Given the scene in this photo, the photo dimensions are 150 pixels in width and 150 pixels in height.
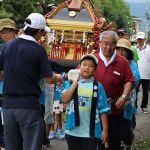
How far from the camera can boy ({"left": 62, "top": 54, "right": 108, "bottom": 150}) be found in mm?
5211

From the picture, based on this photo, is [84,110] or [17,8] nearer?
[84,110]

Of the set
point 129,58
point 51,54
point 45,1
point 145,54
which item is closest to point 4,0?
point 45,1

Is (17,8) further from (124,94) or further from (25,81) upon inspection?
(25,81)

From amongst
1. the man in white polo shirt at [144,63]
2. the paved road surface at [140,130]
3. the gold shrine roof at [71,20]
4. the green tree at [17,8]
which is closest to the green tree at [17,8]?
the green tree at [17,8]

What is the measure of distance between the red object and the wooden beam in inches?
115

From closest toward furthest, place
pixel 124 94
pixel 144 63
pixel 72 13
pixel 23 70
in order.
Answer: pixel 23 70 → pixel 124 94 → pixel 72 13 → pixel 144 63

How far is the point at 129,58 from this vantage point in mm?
6965

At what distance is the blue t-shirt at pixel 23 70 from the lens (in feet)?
16.7

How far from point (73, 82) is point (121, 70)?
0.96 meters

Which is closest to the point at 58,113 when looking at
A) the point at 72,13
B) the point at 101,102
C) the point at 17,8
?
the point at 72,13

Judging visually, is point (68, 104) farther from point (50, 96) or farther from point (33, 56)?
point (50, 96)

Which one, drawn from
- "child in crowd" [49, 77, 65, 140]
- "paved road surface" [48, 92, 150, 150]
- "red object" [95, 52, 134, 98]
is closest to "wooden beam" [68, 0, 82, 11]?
"child in crowd" [49, 77, 65, 140]

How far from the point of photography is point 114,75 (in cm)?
595

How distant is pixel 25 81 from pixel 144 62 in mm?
6844
